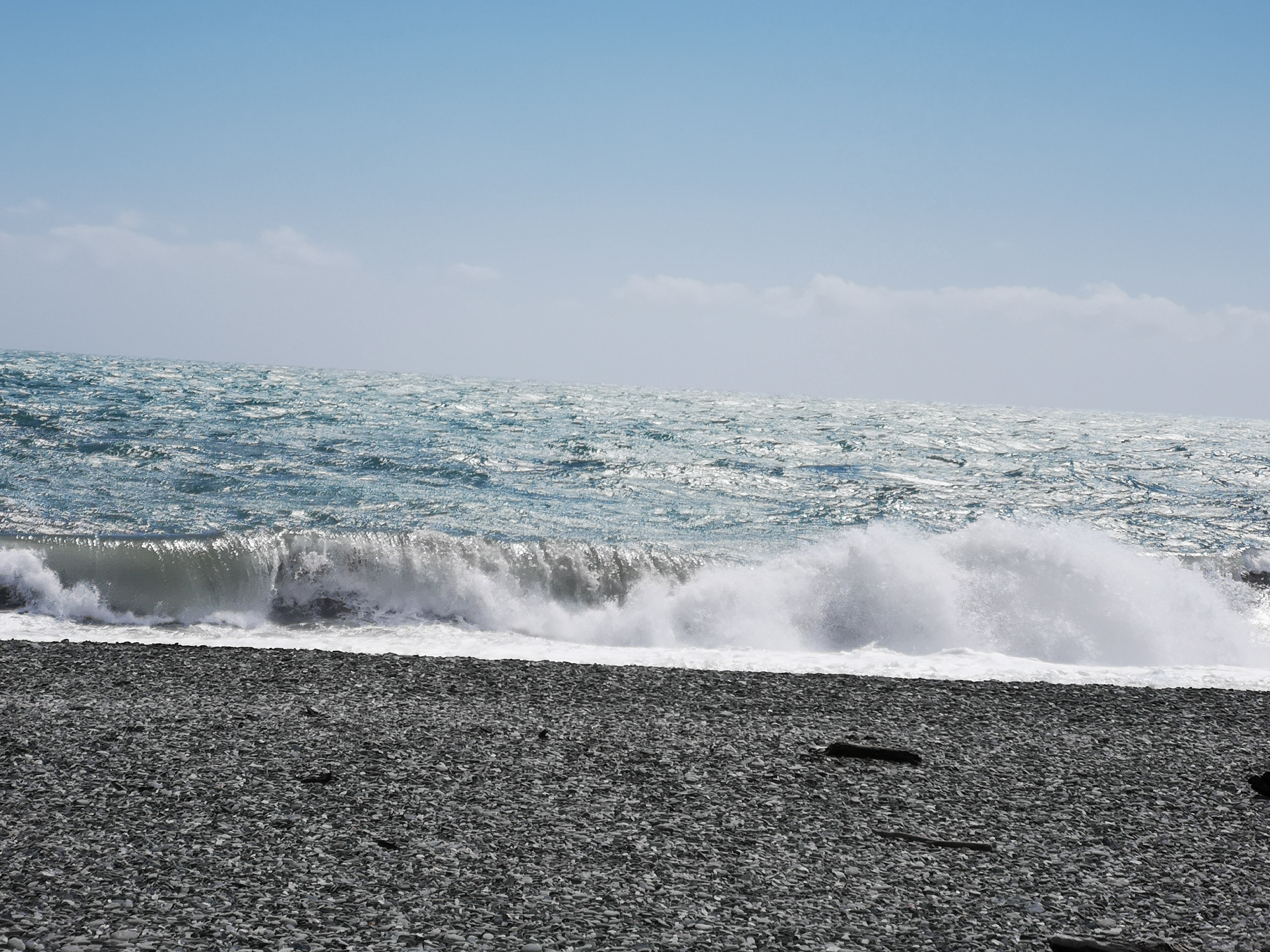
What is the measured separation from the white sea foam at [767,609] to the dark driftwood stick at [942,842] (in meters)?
4.98

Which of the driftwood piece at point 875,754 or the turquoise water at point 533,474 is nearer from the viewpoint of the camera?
the driftwood piece at point 875,754

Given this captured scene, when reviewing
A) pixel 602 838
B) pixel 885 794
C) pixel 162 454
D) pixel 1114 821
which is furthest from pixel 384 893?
pixel 162 454

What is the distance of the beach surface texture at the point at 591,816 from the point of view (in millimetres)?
3752

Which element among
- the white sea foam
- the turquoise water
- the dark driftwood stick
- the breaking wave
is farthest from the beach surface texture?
the turquoise water

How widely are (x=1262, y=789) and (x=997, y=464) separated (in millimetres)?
25306

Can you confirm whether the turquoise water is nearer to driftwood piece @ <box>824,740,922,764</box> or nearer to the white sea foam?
the white sea foam

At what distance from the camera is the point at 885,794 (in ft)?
17.4

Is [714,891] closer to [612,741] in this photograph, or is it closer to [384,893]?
[384,893]

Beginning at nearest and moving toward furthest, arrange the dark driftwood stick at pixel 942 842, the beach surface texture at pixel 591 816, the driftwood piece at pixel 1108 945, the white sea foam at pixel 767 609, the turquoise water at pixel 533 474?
the driftwood piece at pixel 1108 945
the beach surface texture at pixel 591 816
the dark driftwood stick at pixel 942 842
the white sea foam at pixel 767 609
the turquoise water at pixel 533 474

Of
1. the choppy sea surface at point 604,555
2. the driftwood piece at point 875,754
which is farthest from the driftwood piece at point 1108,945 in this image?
the choppy sea surface at point 604,555

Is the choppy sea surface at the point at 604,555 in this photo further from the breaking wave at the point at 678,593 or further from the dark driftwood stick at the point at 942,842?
the dark driftwood stick at the point at 942,842

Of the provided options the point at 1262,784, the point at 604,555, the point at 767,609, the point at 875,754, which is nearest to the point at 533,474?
the point at 604,555

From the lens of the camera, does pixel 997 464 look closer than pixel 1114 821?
No

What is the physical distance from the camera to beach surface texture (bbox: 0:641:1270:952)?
12.3 ft
